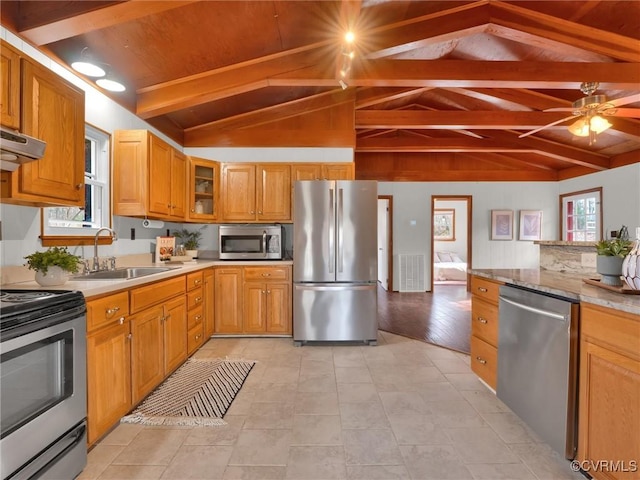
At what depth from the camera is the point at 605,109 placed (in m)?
2.87

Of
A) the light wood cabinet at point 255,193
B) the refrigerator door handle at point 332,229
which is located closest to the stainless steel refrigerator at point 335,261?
the refrigerator door handle at point 332,229

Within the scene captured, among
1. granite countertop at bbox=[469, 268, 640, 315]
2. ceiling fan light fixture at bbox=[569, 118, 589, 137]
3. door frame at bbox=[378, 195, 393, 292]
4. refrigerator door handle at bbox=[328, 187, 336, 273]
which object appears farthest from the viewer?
door frame at bbox=[378, 195, 393, 292]

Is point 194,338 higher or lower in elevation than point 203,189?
lower

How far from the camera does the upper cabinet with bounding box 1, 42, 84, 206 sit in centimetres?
153

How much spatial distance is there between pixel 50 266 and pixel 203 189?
7.70 feet

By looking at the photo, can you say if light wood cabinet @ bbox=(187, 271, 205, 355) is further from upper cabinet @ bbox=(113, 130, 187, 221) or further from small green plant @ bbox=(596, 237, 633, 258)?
small green plant @ bbox=(596, 237, 633, 258)

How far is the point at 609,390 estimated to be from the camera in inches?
53.2

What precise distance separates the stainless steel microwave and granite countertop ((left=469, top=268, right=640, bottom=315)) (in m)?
2.23

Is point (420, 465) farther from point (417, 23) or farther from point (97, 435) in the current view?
point (417, 23)

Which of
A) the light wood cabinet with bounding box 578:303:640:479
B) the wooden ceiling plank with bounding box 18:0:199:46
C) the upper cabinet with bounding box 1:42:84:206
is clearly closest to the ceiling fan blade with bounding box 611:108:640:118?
the light wood cabinet with bounding box 578:303:640:479

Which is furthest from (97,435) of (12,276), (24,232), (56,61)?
(56,61)

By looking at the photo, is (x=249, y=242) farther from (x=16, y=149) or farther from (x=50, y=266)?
(x=16, y=149)

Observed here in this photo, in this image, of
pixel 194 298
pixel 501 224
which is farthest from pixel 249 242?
pixel 501 224

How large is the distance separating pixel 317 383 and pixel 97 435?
1.45 m
